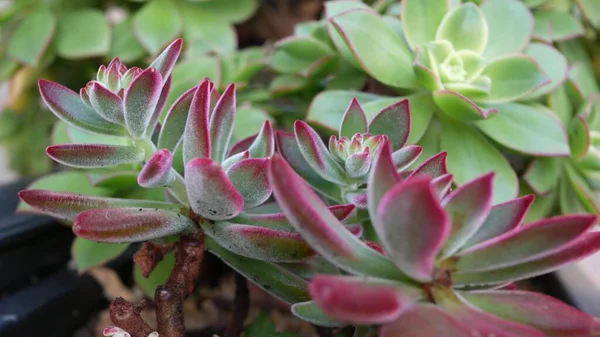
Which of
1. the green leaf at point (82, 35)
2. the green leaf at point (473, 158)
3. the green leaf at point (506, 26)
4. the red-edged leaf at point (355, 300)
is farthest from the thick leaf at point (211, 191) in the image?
the green leaf at point (82, 35)

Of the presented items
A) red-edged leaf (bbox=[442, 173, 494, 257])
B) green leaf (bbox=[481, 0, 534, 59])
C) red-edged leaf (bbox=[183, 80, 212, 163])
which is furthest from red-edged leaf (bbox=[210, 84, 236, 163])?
green leaf (bbox=[481, 0, 534, 59])

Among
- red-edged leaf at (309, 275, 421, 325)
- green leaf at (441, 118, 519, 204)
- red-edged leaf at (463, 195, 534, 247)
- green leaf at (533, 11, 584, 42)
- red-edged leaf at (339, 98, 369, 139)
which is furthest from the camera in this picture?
green leaf at (533, 11, 584, 42)

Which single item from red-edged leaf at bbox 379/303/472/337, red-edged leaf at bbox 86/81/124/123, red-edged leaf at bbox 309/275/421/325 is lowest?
red-edged leaf at bbox 379/303/472/337

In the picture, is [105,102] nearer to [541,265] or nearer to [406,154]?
[406,154]

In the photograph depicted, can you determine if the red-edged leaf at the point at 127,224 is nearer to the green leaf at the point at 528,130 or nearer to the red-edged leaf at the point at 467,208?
the red-edged leaf at the point at 467,208

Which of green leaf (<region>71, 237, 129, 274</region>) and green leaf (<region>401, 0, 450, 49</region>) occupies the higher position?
green leaf (<region>401, 0, 450, 49</region>)

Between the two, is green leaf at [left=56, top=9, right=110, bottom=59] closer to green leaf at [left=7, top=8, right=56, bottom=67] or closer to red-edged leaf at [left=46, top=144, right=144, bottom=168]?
Result: green leaf at [left=7, top=8, right=56, bottom=67]
